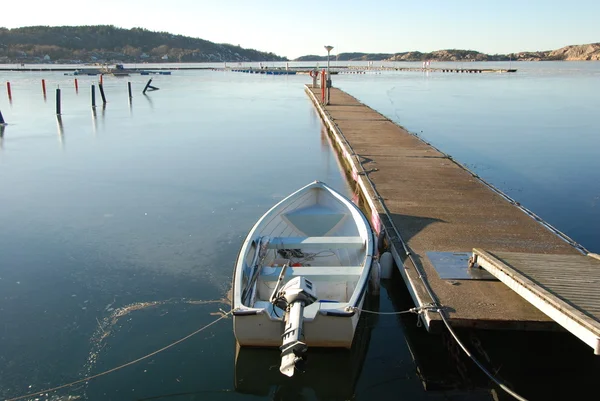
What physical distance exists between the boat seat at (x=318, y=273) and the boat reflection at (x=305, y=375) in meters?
0.93

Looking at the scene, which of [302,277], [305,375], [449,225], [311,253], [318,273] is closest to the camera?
[305,375]

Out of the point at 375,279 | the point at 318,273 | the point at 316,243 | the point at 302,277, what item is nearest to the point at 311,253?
the point at 316,243

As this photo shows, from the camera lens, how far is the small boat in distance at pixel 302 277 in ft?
18.8

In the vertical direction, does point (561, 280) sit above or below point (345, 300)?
above

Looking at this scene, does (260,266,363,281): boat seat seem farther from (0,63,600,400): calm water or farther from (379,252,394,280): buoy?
(379,252,394,280): buoy

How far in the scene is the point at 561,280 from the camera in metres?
5.90

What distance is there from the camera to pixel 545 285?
574 cm

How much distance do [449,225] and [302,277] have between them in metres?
3.46

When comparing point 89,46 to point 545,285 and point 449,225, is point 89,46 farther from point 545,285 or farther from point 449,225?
point 545,285

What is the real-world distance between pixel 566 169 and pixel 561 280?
1103cm

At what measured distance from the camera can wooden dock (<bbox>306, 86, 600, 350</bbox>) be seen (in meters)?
5.88

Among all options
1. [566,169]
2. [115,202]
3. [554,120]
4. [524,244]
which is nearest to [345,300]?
[524,244]

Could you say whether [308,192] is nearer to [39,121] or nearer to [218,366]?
[218,366]

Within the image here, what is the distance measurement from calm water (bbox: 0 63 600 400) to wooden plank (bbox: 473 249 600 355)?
0.88m
